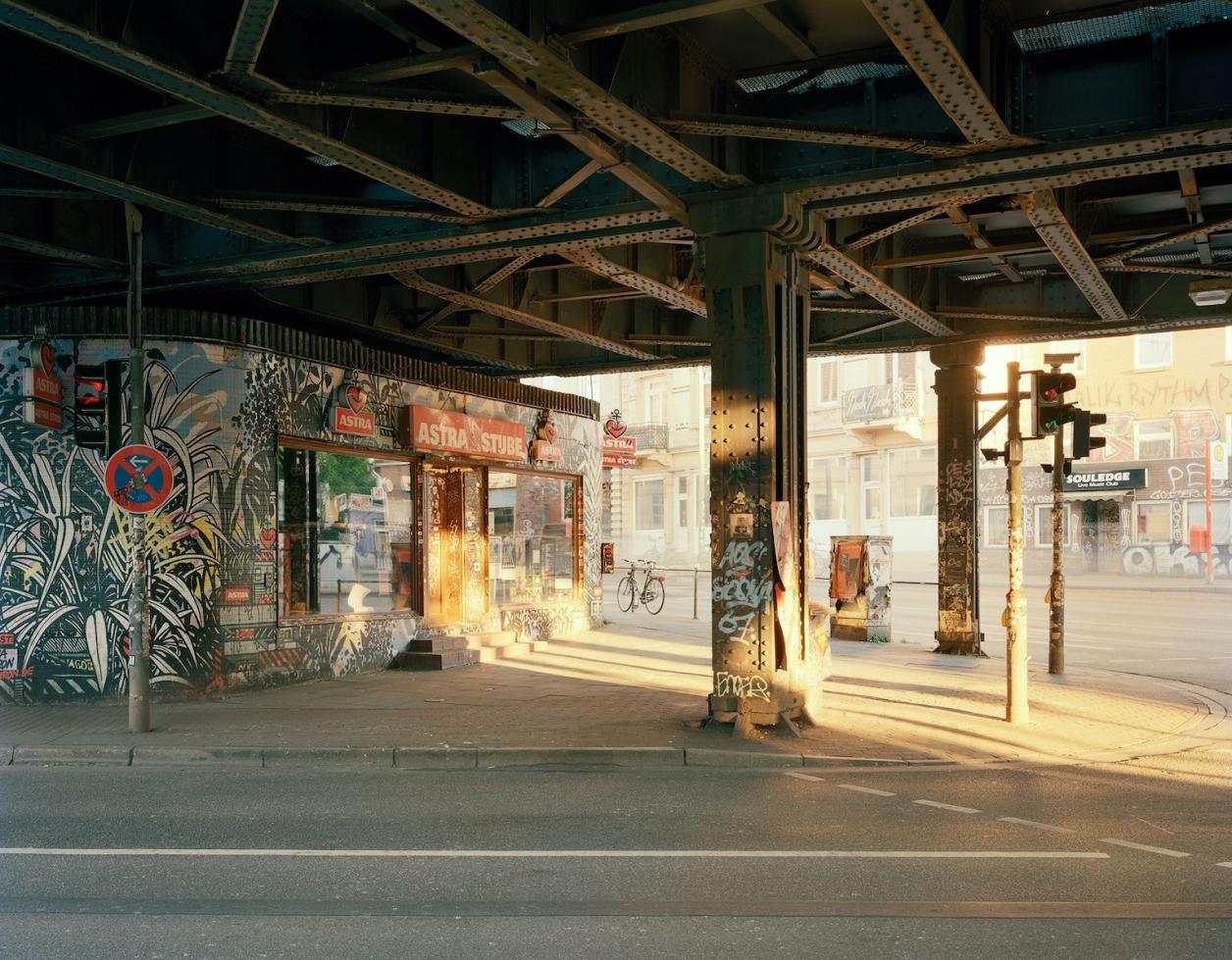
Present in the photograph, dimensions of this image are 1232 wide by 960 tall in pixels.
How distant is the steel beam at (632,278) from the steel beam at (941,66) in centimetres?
479

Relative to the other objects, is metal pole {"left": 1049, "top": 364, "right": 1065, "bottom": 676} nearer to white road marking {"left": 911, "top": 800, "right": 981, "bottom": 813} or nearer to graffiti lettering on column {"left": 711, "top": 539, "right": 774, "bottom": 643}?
graffiti lettering on column {"left": 711, "top": 539, "right": 774, "bottom": 643}

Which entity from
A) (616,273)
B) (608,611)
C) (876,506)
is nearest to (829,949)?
(616,273)

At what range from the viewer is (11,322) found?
12680mm

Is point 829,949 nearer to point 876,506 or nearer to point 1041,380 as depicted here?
point 1041,380

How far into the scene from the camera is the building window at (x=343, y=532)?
1413 centimetres

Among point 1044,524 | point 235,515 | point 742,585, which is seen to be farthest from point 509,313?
point 1044,524

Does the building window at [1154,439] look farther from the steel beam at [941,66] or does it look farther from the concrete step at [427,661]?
the steel beam at [941,66]

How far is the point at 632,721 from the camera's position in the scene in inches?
434

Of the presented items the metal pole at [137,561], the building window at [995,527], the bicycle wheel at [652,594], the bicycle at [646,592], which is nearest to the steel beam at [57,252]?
the metal pole at [137,561]

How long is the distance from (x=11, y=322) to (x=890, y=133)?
982cm

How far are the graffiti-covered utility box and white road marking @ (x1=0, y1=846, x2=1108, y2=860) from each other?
41.8 feet

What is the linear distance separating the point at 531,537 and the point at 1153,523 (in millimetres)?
27151

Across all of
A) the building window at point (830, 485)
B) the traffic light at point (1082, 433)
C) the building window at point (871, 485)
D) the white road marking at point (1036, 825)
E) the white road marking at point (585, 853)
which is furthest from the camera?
the building window at point (830, 485)

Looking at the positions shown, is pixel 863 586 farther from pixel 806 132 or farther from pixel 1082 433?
pixel 806 132
